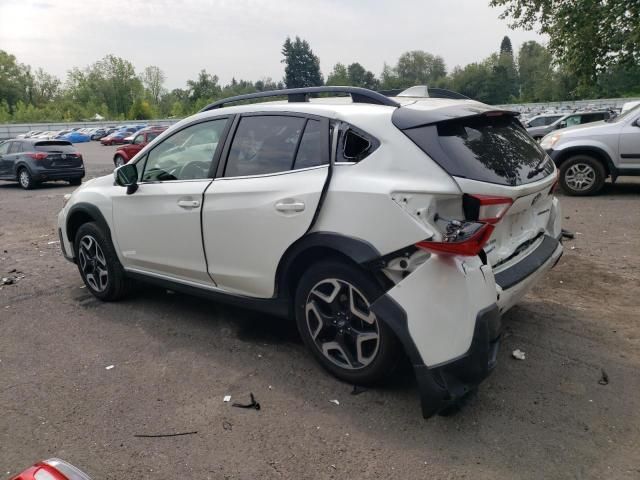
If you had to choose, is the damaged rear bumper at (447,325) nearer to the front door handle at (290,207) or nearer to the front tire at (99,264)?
the front door handle at (290,207)

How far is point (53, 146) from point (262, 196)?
1602 cm

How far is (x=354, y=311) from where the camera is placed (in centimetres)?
326

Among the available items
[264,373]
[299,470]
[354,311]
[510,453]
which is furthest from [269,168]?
[510,453]

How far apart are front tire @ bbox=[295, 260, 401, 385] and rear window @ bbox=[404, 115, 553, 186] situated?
811mm

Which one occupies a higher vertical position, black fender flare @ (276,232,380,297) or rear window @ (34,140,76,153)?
rear window @ (34,140,76,153)

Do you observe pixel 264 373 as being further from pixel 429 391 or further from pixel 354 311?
pixel 429 391

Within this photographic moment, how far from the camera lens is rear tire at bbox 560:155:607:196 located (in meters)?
9.91

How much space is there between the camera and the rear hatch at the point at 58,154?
54.9 feet

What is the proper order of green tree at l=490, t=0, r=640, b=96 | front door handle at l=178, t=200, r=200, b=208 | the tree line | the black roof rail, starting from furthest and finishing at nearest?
1. the tree line
2. green tree at l=490, t=0, r=640, b=96
3. front door handle at l=178, t=200, r=200, b=208
4. the black roof rail

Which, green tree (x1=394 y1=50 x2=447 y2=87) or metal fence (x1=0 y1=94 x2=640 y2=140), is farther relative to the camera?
green tree (x1=394 y1=50 x2=447 y2=87)

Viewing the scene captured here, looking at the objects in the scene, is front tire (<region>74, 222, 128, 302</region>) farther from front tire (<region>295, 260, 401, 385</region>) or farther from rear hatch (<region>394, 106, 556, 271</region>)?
rear hatch (<region>394, 106, 556, 271</region>)

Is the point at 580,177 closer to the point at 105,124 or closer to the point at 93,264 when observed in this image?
the point at 93,264

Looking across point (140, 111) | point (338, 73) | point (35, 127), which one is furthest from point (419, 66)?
point (35, 127)

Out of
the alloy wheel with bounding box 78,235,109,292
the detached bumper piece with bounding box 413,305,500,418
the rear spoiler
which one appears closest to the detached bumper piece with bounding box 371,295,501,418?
the detached bumper piece with bounding box 413,305,500,418
